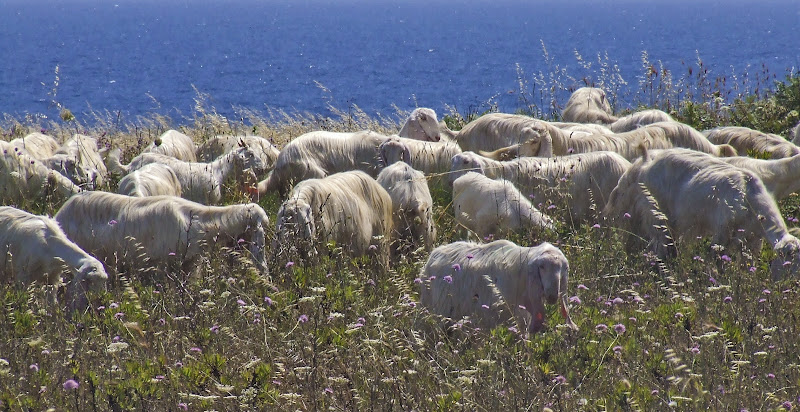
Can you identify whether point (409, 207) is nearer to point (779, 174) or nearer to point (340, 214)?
point (340, 214)

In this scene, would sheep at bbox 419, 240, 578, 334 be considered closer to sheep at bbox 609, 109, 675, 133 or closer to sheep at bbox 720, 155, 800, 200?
sheep at bbox 720, 155, 800, 200

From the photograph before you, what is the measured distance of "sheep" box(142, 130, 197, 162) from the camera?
36.5ft

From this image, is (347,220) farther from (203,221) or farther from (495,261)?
(495,261)

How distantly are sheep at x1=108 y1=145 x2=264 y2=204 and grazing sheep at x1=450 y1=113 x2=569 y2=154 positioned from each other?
9.53ft

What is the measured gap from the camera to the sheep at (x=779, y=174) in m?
7.72

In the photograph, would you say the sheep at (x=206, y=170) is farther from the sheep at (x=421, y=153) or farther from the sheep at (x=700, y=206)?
the sheep at (x=700, y=206)

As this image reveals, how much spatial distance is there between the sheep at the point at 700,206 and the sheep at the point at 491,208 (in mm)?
690

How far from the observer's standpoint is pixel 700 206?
7309 millimetres

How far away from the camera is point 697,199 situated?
288 inches

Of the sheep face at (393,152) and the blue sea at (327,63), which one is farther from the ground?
the sheep face at (393,152)

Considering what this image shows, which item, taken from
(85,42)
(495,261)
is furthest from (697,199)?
(85,42)

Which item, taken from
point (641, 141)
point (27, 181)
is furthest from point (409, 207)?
point (27, 181)

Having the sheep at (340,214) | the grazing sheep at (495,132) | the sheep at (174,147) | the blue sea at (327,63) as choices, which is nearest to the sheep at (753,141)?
the grazing sheep at (495,132)

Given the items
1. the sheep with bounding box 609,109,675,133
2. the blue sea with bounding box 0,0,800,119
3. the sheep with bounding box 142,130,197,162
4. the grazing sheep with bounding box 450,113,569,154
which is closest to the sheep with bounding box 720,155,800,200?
the grazing sheep with bounding box 450,113,569,154
